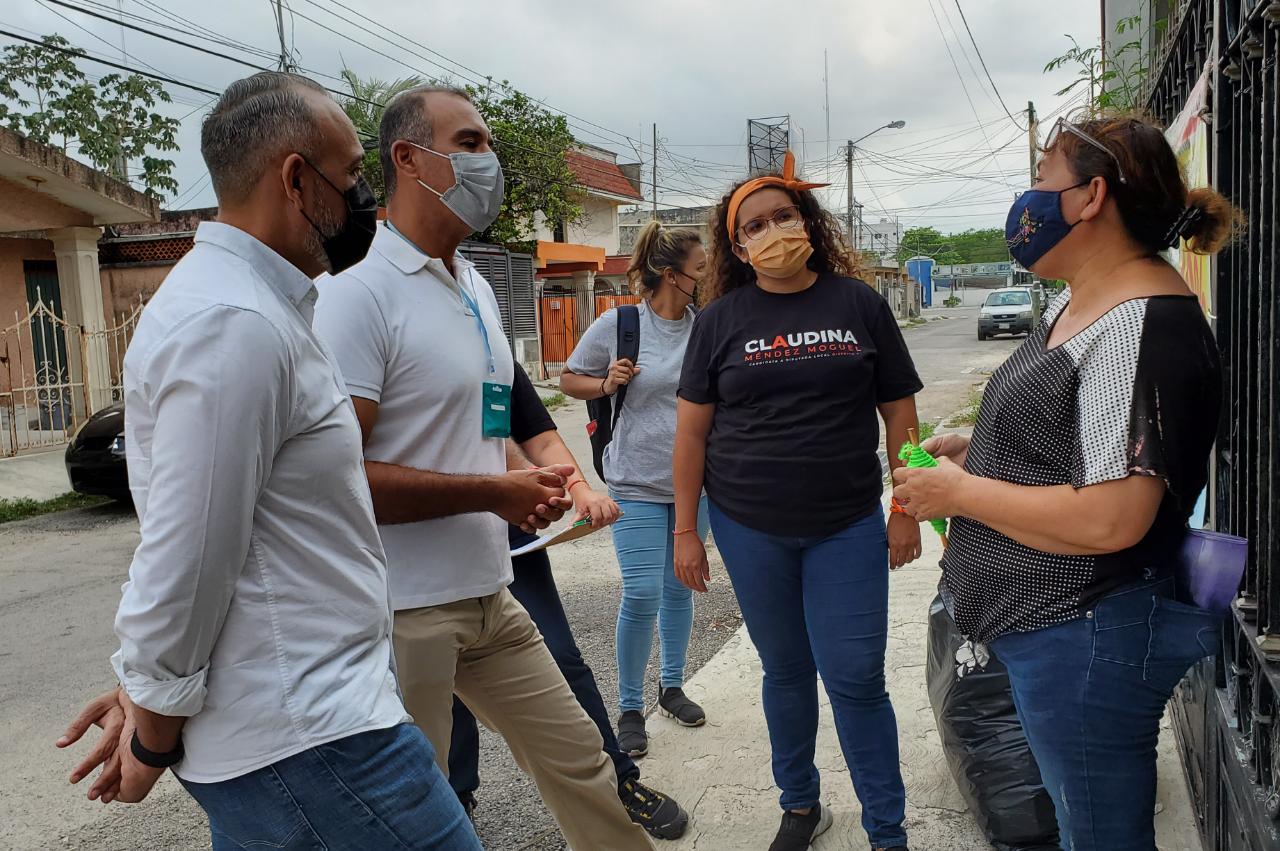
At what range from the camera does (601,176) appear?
35.1m

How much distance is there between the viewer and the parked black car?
A: 938 centimetres

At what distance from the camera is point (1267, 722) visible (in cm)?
192

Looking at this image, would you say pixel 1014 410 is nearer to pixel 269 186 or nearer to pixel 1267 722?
pixel 1267 722

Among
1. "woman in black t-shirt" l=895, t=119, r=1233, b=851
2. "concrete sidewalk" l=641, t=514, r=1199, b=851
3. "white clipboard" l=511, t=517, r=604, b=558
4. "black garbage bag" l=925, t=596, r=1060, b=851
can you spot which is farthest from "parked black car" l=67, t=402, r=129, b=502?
"woman in black t-shirt" l=895, t=119, r=1233, b=851

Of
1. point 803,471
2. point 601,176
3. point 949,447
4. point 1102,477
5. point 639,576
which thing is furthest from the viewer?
point 601,176

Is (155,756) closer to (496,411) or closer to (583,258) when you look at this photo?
(496,411)

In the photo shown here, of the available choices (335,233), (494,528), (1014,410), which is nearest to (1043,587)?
A: (1014,410)

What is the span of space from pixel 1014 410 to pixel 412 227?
1.49 metres

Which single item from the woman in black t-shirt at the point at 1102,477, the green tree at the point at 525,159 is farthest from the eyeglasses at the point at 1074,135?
the green tree at the point at 525,159

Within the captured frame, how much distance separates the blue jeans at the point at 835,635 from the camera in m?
2.78

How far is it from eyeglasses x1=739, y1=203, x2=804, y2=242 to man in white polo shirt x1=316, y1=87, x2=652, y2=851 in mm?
777

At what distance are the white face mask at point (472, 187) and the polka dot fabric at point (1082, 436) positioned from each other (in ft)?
4.38

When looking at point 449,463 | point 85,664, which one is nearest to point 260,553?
point 449,463

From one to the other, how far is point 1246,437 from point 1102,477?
0.63 meters
